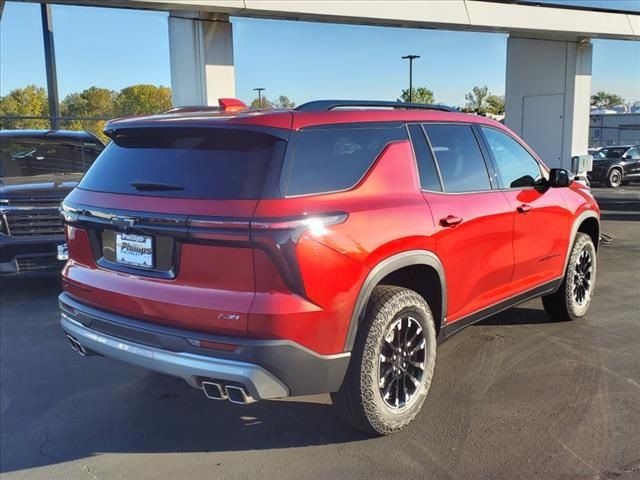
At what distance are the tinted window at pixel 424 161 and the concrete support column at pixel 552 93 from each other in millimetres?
9920

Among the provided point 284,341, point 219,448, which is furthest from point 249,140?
point 219,448

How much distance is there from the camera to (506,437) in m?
3.49

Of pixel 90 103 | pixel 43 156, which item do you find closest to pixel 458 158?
pixel 43 156

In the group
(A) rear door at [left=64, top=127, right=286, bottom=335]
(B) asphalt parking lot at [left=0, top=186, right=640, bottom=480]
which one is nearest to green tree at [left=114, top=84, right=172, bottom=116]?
(B) asphalt parking lot at [left=0, top=186, right=640, bottom=480]

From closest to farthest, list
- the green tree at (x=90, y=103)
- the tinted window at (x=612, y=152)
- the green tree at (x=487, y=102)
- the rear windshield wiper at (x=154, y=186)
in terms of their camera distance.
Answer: the rear windshield wiper at (x=154, y=186) → the green tree at (x=90, y=103) → the tinted window at (x=612, y=152) → the green tree at (x=487, y=102)

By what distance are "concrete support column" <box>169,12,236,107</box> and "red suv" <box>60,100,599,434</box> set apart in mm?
5052

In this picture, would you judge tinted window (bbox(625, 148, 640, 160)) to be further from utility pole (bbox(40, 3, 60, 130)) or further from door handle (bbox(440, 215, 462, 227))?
door handle (bbox(440, 215, 462, 227))

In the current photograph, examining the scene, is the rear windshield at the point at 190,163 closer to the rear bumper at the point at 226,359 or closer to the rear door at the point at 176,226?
the rear door at the point at 176,226

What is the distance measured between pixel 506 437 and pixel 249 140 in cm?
220

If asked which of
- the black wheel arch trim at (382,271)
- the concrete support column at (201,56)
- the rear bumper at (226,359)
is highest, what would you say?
the concrete support column at (201,56)

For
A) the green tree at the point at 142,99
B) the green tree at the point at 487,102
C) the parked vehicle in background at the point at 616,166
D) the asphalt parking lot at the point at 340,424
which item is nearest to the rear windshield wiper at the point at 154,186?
the asphalt parking lot at the point at 340,424

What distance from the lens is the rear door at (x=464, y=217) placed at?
3.78 m

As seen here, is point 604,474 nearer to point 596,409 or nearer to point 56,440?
point 596,409

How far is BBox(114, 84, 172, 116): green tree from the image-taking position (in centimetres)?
1758
